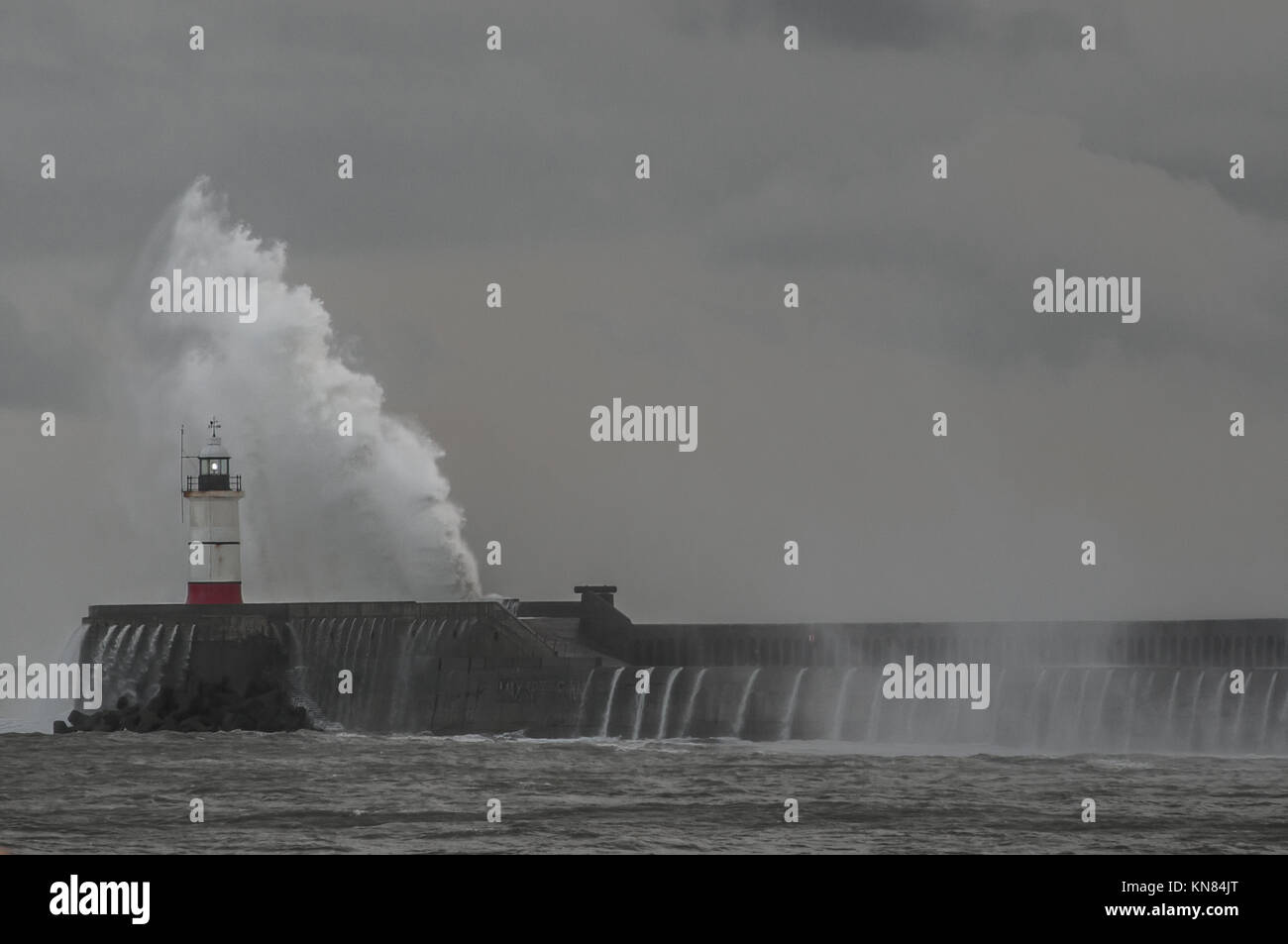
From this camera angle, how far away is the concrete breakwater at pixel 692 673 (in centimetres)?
3975

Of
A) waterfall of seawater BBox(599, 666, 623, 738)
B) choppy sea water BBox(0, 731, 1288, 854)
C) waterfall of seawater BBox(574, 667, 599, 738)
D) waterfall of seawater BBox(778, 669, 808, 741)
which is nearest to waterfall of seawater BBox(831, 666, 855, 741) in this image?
choppy sea water BBox(0, 731, 1288, 854)

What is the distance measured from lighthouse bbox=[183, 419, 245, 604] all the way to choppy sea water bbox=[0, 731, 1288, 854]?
7.52m

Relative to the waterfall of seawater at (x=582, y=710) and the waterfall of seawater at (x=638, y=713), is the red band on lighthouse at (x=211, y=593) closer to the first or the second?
the waterfall of seawater at (x=582, y=710)

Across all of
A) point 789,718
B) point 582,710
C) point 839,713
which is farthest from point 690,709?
point 839,713

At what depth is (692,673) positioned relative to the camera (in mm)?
44750

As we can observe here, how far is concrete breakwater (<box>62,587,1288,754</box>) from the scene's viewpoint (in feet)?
130

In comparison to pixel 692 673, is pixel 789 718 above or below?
below

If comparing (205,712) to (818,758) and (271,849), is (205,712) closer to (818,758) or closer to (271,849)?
(818,758)

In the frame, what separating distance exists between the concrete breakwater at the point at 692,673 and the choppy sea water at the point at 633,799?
2.92 ft

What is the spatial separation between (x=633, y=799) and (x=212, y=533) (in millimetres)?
20869

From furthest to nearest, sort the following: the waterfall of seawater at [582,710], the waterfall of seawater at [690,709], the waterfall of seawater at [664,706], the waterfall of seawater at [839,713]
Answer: the waterfall of seawater at [582,710]
the waterfall of seawater at [664,706]
the waterfall of seawater at [690,709]
the waterfall of seawater at [839,713]

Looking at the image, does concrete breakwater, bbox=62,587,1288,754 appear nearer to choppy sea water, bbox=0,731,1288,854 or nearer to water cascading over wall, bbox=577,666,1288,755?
water cascading over wall, bbox=577,666,1288,755

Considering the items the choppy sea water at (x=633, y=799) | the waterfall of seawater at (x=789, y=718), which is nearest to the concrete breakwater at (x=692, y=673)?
the waterfall of seawater at (x=789, y=718)

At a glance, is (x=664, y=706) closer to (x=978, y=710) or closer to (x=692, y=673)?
(x=692, y=673)
